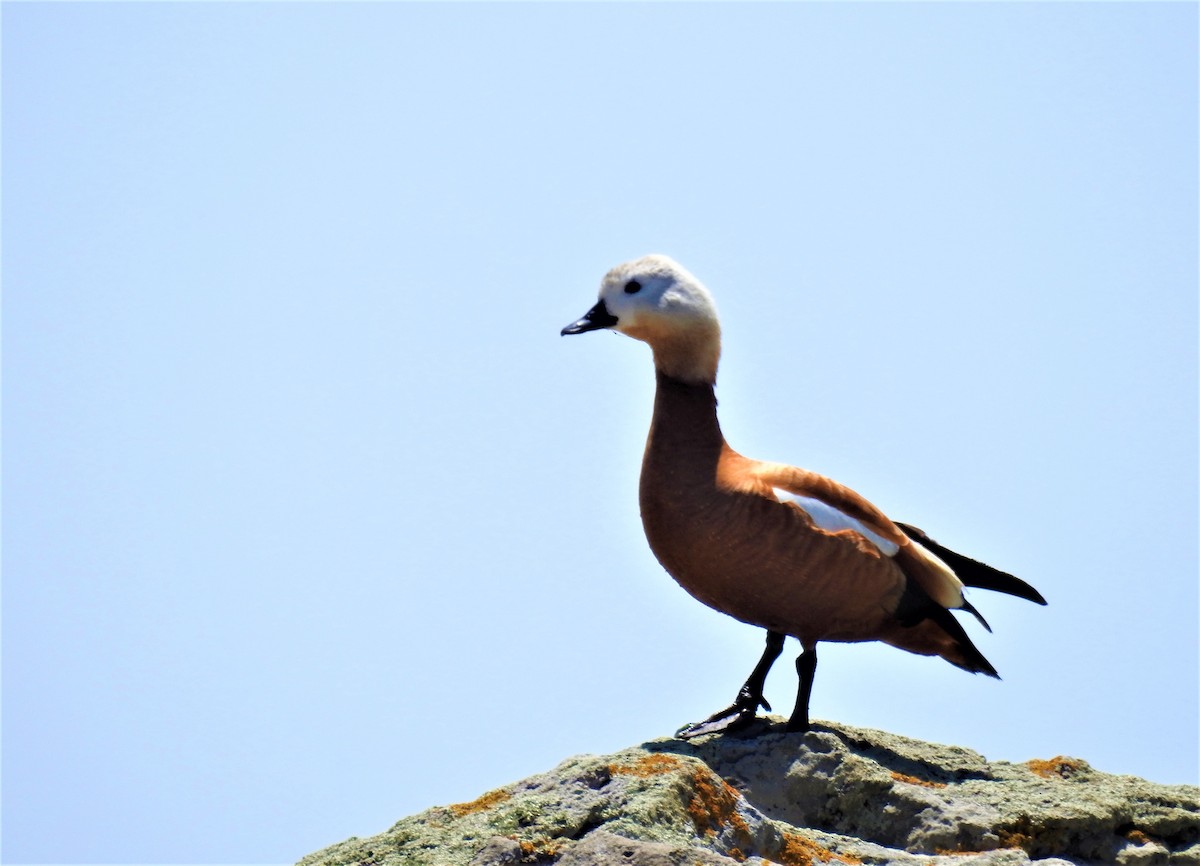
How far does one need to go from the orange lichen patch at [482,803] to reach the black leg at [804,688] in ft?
6.69

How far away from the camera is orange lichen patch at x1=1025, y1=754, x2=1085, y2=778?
6405 millimetres

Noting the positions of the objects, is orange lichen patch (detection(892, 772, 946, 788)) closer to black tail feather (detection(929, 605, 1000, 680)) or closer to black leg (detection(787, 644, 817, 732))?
black leg (detection(787, 644, 817, 732))

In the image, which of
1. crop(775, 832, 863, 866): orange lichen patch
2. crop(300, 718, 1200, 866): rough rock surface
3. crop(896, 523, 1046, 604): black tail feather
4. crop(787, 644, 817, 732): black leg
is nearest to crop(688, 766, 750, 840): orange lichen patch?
crop(300, 718, 1200, 866): rough rock surface

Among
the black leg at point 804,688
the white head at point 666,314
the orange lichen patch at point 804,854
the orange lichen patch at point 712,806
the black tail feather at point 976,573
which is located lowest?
the orange lichen patch at point 804,854

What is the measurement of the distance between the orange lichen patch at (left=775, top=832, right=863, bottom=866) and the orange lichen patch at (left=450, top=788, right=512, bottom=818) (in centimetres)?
97

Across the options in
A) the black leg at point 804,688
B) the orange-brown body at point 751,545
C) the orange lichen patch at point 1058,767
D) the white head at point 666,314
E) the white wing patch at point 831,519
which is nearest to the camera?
the orange lichen patch at point 1058,767

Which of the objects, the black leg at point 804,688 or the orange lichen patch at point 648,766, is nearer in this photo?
the orange lichen patch at point 648,766

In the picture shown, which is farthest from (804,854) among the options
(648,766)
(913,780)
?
(913,780)

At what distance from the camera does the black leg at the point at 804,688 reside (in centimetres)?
676

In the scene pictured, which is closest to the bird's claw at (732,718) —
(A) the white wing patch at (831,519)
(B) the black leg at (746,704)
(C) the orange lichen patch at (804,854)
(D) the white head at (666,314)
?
(B) the black leg at (746,704)

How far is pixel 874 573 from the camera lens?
725 cm

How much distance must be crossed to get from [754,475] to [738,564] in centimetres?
50

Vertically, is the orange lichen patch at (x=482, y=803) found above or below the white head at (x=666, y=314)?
below

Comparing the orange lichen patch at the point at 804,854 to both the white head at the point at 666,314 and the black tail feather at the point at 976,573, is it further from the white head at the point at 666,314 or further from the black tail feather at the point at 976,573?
the black tail feather at the point at 976,573
